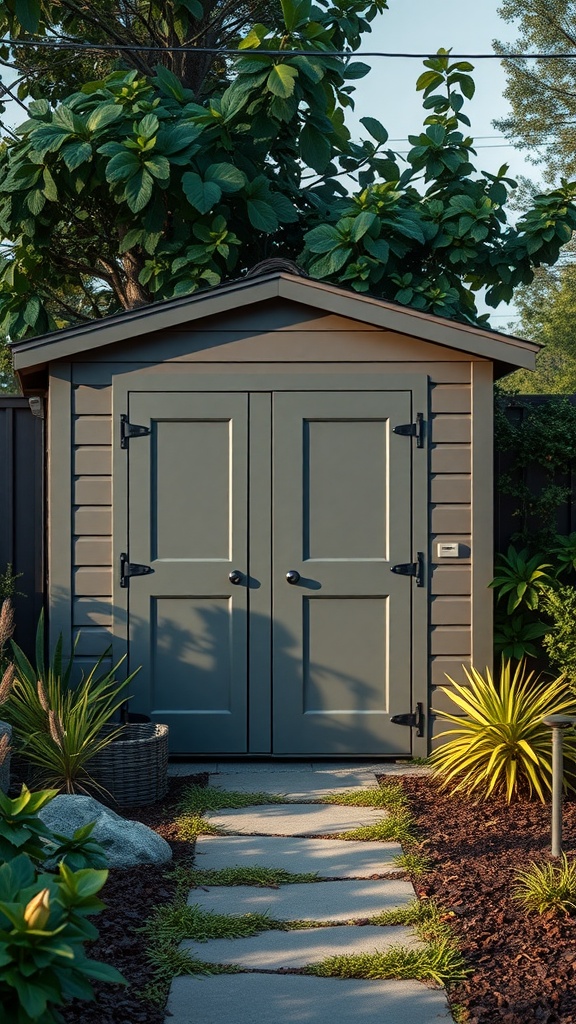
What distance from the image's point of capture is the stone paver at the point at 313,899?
393 cm

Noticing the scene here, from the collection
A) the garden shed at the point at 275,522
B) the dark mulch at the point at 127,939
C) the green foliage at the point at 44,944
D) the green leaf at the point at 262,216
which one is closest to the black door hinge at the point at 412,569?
the garden shed at the point at 275,522

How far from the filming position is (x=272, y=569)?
20.8 feet

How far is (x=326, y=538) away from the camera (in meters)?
6.36

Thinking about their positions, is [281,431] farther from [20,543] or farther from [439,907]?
[439,907]

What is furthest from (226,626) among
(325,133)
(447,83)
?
(447,83)

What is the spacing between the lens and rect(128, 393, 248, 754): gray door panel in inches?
249

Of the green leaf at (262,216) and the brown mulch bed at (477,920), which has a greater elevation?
the green leaf at (262,216)

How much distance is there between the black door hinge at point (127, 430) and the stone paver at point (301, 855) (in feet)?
8.01

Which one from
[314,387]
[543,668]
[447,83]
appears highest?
[447,83]

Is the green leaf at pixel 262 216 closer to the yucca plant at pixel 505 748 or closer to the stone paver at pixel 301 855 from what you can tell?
the yucca plant at pixel 505 748

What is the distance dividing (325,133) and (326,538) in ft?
13.7

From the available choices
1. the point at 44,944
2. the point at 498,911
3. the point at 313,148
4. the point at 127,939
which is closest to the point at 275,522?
the point at 498,911

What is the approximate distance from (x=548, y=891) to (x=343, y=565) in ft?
8.94

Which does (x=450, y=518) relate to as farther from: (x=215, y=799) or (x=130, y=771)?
(x=130, y=771)
